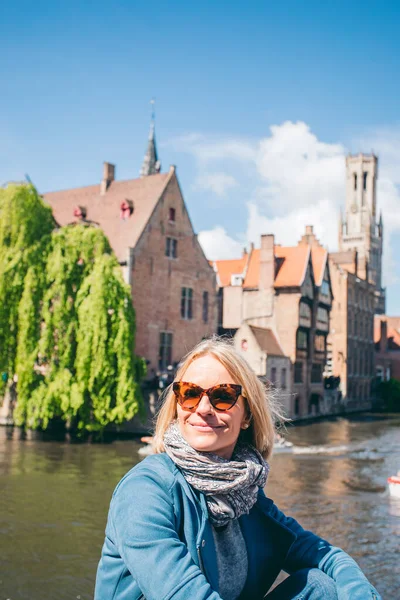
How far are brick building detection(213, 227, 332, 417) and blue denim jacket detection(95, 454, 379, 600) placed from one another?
106ft

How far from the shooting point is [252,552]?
8.79 ft

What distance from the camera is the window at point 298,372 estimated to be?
35.3 metres

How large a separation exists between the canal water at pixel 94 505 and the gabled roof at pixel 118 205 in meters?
10.3

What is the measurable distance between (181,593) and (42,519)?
9.36m

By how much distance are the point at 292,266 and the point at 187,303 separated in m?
9.31

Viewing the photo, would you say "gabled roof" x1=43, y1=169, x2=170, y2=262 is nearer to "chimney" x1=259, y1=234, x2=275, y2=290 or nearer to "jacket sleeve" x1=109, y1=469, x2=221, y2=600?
"chimney" x1=259, y1=234, x2=275, y2=290

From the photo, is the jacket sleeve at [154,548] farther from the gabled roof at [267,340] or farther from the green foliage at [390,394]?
the green foliage at [390,394]

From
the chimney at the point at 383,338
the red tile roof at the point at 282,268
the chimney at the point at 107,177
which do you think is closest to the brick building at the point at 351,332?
the chimney at the point at 383,338

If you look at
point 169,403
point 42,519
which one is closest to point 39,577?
point 42,519

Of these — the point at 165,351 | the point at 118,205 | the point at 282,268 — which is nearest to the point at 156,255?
the point at 118,205

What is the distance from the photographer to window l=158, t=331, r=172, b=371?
92.4ft

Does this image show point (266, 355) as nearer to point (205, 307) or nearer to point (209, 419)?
point (205, 307)

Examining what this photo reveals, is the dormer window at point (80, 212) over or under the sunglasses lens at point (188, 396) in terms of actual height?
over

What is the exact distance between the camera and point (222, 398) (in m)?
2.71
